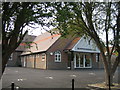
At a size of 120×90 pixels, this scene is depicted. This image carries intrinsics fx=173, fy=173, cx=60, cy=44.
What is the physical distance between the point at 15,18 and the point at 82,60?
1045 inches

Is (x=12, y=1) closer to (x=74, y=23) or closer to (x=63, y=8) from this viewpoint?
(x=63, y=8)

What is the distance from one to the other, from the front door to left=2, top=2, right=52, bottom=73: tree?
24.7 meters

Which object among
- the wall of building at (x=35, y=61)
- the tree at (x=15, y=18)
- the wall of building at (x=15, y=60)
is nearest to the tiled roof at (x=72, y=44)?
the wall of building at (x=35, y=61)

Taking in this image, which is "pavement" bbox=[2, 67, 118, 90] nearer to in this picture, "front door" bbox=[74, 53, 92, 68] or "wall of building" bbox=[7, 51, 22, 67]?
"front door" bbox=[74, 53, 92, 68]

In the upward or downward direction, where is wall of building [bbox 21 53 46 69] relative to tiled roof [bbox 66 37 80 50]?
downward

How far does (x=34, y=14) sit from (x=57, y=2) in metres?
0.95

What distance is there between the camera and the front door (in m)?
30.6

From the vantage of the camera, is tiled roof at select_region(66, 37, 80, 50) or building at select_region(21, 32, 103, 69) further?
tiled roof at select_region(66, 37, 80, 50)

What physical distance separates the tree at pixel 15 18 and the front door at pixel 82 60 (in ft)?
80.9

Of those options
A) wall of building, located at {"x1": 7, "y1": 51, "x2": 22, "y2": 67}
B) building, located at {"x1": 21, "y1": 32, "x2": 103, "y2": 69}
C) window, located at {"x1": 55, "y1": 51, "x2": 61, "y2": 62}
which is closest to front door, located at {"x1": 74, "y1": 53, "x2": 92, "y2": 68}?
building, located at {"x1": 21, "y1": 32, "x2": 103, "y2": 69}

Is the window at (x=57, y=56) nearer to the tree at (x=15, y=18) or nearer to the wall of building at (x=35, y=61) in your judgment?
the wall of building at (x=35, y=61)

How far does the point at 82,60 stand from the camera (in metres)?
31.8

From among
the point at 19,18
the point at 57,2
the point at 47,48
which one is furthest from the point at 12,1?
the point at 47,48

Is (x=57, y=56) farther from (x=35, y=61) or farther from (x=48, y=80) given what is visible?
(x=48, y=80)
